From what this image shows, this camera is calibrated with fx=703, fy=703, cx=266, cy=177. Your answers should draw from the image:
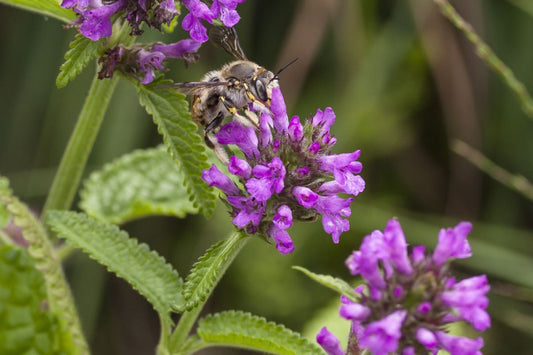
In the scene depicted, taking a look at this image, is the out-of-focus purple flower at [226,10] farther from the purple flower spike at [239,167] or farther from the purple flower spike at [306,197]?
the purple flower spike at [306,197]

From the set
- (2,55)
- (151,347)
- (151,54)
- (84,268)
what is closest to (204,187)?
(151,54)

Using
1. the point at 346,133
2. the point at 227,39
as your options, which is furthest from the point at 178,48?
the point at 346,133

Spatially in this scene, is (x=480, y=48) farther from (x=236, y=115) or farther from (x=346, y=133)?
(x=346, y=133)

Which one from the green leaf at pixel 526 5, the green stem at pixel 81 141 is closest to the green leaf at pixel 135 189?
the green stem at pixel 81 141

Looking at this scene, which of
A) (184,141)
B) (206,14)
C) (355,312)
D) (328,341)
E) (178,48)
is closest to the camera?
(355,312)

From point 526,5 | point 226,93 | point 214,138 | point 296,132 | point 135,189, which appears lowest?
point 135,189
